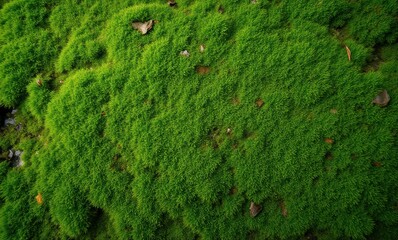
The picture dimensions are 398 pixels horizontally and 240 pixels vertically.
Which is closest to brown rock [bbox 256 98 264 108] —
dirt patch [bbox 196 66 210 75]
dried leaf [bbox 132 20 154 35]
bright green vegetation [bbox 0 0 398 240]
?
bright green vegetation [bbox 0 0 398 240]

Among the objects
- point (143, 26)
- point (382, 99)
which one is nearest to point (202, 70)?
point (143, 26)

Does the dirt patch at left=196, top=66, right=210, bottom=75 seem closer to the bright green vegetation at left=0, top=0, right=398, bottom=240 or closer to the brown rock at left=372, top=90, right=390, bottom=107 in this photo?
the bright green vegetation at left=0, top=0, right=398, bottom=240

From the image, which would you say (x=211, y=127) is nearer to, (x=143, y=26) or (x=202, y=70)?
(x=202, y=70)

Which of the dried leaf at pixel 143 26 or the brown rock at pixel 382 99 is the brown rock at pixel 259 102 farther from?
the dried leaf at pixel 143 26

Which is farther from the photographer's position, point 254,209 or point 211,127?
point 211,127

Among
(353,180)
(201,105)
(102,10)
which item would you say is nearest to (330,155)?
(353,180)

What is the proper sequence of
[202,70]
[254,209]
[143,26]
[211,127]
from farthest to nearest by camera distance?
[143,26] < [202,70] < [211,127] < [254,209]
